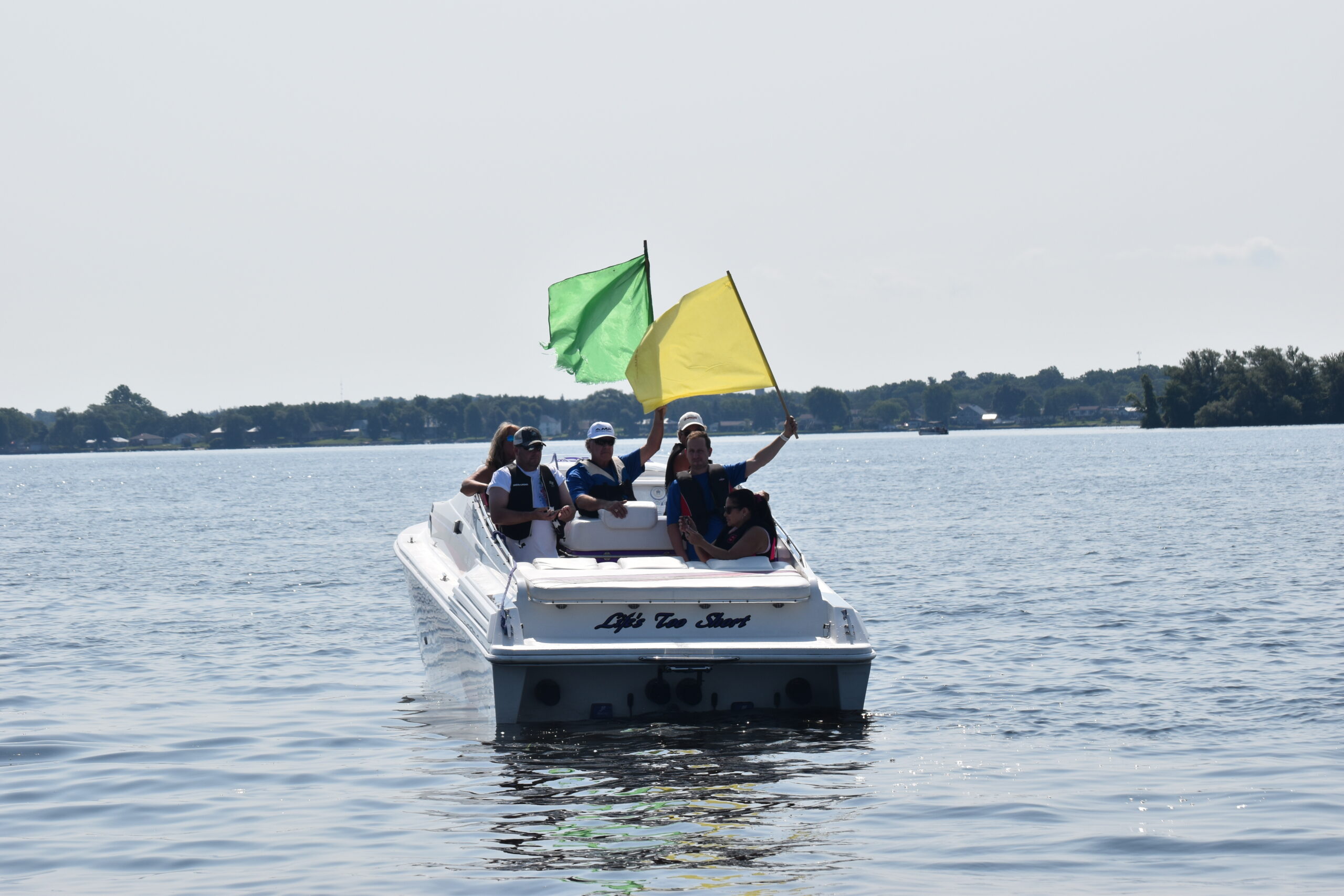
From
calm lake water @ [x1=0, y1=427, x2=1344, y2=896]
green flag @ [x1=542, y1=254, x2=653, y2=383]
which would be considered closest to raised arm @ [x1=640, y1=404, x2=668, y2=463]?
green flag @ [x1=542, y1=254, x2=653, y2=383]

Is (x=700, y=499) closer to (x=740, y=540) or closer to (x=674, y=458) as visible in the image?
(x=740, y=540)

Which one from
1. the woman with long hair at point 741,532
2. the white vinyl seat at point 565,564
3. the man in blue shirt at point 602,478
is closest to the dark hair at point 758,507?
the woman with long hair at point 741,532

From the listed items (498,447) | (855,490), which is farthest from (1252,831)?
(855,490)

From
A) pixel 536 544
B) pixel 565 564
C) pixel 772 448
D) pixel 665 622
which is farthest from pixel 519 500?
pixel 665 622

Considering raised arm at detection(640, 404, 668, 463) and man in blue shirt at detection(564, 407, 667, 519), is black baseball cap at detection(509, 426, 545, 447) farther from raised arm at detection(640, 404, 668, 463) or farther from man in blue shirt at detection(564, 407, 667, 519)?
raised arm at detection(640, 404, 668, 463)

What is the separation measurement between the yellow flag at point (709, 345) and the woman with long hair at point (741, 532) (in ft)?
3.05

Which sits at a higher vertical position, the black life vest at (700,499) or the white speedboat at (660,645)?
the black life vest at (700,499)

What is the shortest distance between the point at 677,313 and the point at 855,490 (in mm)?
46828

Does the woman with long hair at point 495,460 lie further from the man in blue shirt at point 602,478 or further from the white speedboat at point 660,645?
the white speedboat at point 660,645

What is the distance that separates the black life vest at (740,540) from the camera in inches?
441

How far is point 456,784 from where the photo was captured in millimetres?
9312

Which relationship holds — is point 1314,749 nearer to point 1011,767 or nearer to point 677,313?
point 1011,767

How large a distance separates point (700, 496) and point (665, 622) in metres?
1.65

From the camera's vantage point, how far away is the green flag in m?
14.1
